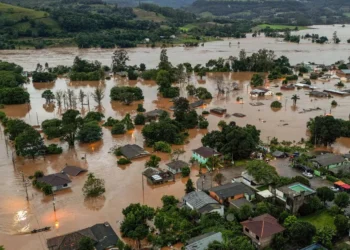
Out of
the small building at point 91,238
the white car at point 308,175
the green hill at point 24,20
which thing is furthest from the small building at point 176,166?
the green hill at point 24,20

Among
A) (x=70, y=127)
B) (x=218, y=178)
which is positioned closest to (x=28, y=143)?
(x=70, y=127)

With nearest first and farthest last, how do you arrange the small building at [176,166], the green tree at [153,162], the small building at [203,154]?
the small building at [176,166] → the green tree at [153,162] → the small building at [203,154]

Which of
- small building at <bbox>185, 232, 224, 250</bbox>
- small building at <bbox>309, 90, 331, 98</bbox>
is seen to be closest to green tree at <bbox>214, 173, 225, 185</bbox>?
small building at <bbox>185, 232, 224, 250</bbox>

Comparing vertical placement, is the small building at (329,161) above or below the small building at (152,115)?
below

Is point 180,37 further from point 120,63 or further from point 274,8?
point 274,8

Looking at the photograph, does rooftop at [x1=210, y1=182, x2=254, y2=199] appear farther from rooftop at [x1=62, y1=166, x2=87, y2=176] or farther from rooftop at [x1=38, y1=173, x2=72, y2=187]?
rooftop at [x1=62, y1=166, x2=87, y2=176]

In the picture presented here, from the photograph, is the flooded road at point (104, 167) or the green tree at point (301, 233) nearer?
the green tree at point (301, 233)

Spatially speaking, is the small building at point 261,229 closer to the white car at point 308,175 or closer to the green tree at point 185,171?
the white car at point 308,175
